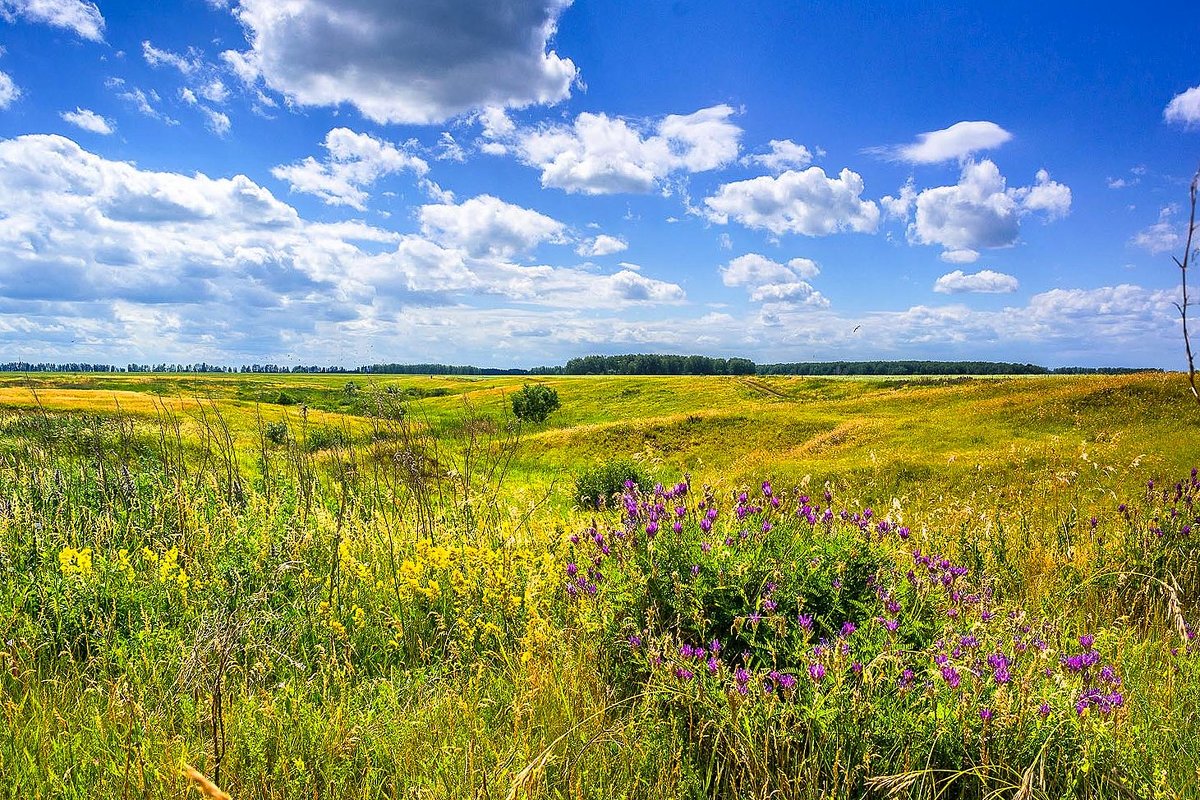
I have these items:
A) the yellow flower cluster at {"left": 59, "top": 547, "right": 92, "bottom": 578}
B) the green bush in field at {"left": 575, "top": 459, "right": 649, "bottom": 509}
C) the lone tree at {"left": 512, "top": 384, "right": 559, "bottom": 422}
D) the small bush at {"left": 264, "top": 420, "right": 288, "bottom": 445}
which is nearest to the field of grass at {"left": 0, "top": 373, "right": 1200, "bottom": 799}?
the yellow flower cluster at {"left": 59, "top": 547, "right": 92, "bottom": 578}

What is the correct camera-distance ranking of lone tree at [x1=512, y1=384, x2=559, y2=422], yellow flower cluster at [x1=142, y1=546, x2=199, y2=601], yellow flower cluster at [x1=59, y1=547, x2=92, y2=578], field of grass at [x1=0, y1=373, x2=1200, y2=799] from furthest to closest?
lone tree at [x1=512, y1=384, x2=559, y2=422] < yellow flower cluster at [x1=142, y1=546, x2=199, y2=601] < yellow flower cluster at [x1=59, y1=547, x2=92, y2=578] < field of grass at [x1=0, y1=373, x2=1200, y2=799]

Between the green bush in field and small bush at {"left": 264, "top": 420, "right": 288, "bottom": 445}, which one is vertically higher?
small bush at {"left": 264, "top": 420, "right": 288, "bottom": 445}

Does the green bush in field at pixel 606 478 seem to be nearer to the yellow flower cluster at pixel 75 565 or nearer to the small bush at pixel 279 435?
Result: the small bush at pixel 279 435

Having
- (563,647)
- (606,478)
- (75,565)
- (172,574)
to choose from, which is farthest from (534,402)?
(563,647)

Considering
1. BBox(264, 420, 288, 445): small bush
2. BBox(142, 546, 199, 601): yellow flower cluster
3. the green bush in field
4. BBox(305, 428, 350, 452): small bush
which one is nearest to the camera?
BBox(142, 546, 199, 601): yellow flower cluster

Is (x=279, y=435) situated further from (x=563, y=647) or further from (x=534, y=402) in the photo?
(x=534, y=402)

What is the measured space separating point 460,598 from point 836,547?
100 inches

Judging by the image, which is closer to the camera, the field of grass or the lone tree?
the field of grass

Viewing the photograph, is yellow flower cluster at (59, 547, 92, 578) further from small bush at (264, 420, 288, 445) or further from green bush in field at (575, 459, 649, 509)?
green bush in field at (575, 459, 649, 509)

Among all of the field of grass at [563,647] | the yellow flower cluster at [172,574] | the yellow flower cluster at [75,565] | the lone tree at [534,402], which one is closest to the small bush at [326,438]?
the field of grass at [563,647]

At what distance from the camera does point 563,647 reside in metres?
3.48

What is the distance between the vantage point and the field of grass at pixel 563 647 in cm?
248

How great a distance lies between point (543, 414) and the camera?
6278 centimetres

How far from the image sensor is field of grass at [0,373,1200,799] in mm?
2479
